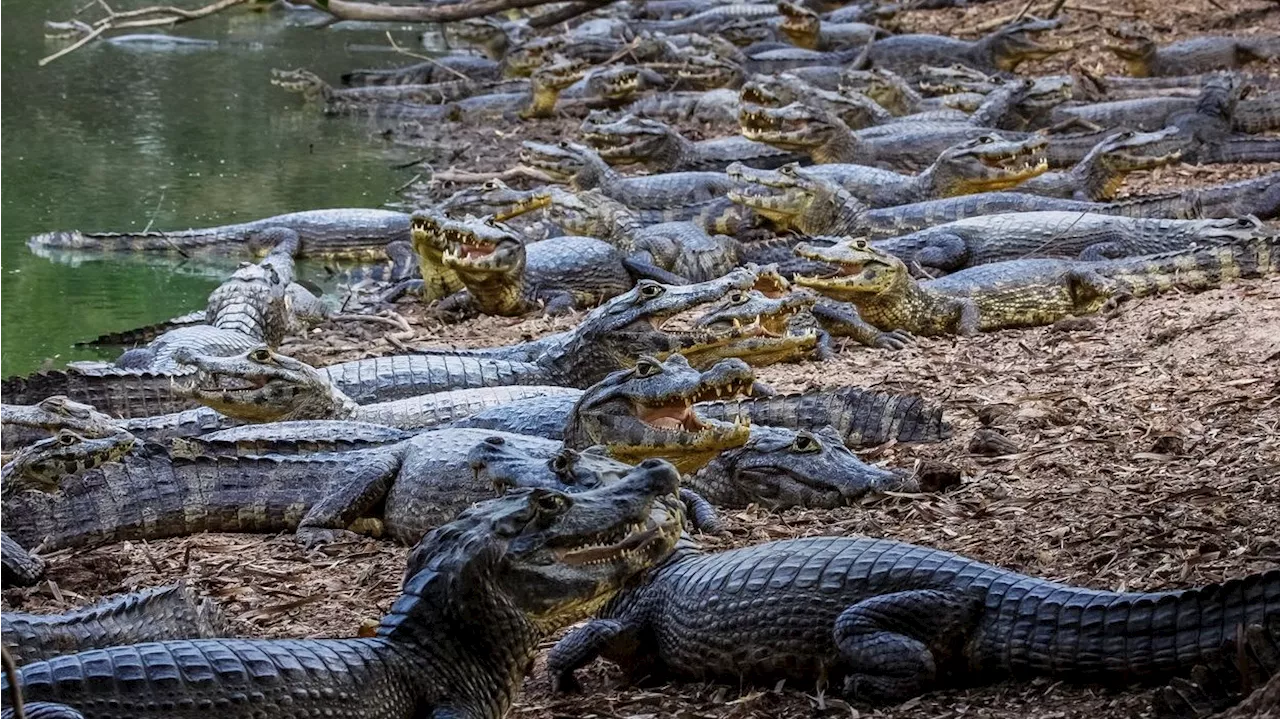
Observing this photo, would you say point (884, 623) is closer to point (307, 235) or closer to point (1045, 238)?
point (1045, 238)

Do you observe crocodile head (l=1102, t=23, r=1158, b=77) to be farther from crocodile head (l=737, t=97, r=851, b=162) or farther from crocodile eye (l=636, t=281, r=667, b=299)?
crocodile eye (l=636, t=281, r=667, b=299)

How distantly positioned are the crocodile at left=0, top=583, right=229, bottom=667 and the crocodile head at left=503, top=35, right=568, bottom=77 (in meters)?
15.4

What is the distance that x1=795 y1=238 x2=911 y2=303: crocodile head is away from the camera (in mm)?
7598

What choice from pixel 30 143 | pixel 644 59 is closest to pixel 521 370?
pixel 30 143

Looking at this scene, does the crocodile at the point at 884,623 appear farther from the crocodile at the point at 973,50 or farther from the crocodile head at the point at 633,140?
the crocodile at the point at 973,50

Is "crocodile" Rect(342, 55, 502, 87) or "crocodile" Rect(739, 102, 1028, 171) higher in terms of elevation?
"crocodile" Rect(739, 102, 1028, 171)

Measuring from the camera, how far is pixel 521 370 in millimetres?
7082

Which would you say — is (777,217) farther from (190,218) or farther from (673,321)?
(190,218)

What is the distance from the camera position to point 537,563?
3227mm

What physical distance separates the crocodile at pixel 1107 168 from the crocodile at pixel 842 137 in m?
1.41

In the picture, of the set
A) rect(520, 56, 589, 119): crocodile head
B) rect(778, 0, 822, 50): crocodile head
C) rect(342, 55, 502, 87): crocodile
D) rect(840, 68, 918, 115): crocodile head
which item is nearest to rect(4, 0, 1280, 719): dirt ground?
rect(840, 68, 918, 115): crocodile head

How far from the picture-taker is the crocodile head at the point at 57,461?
5367mm

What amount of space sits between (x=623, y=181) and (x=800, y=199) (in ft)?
6.63

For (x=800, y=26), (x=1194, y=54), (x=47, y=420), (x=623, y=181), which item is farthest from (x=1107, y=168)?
(x=800, y=26)
